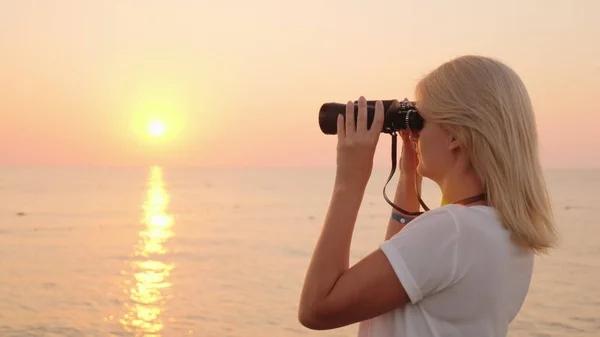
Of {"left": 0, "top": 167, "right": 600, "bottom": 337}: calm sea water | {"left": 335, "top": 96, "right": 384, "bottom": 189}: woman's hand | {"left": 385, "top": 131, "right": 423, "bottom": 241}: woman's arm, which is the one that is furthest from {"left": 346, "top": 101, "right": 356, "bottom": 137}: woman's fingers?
{"left": 0, "top": 167, "right": 600, "bottom": 337}: calm sea water

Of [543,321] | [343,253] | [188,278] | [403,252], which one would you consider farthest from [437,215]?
[188,278]

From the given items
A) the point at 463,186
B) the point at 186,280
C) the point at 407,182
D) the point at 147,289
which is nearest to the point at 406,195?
the point at 407,182

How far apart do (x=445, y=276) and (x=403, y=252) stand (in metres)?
0.11

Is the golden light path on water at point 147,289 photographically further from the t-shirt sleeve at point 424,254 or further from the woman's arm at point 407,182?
the t-shirt sleeve at point 424,254

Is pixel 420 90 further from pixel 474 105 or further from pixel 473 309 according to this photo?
pixel 473 309

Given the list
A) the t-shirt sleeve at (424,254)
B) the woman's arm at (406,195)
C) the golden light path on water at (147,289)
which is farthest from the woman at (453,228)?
the golden light path on water at (147,289)

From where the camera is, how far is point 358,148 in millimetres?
1660

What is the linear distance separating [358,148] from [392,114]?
14cm

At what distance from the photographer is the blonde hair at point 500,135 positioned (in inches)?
61.9

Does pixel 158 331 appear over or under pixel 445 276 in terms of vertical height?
under

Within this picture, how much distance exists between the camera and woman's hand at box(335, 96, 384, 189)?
1.65m

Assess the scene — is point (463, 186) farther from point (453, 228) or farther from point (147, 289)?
point (147, 289)

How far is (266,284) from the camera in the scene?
43.3 feet

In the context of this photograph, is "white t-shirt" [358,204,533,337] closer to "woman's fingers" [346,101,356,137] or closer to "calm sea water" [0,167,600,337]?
"woman's fingers" [346,101,356,137]
